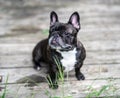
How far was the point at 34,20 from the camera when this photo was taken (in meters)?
4.19

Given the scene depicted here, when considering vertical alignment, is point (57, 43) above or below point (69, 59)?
above

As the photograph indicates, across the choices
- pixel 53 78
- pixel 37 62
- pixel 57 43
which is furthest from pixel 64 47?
pixel 37 62

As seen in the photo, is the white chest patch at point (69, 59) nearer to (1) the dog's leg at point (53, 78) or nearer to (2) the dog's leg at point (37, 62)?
(1) the dog's leg at point (53, 78)

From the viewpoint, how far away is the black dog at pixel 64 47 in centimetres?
270

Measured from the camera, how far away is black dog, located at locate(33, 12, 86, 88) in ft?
8.86

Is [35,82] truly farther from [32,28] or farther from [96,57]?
[32,28]

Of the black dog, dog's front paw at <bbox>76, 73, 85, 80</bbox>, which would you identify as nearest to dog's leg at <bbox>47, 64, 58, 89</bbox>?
the black dog

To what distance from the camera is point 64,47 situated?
2.73 meters

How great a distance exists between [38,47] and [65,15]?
47.5 inches

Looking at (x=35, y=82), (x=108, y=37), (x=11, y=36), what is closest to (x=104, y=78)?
(x=35, y=82)

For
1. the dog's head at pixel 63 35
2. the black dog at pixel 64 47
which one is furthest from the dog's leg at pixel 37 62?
the dog's head at pixel 63 35

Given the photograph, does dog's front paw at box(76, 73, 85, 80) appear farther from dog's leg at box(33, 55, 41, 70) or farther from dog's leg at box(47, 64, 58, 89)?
dog's leg at box(33, 55, 41, 70)

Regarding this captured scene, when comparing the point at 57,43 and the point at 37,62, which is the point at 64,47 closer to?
the point at 57,43

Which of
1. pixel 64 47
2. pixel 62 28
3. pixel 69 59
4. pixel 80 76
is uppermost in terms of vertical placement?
pixel 62 28
